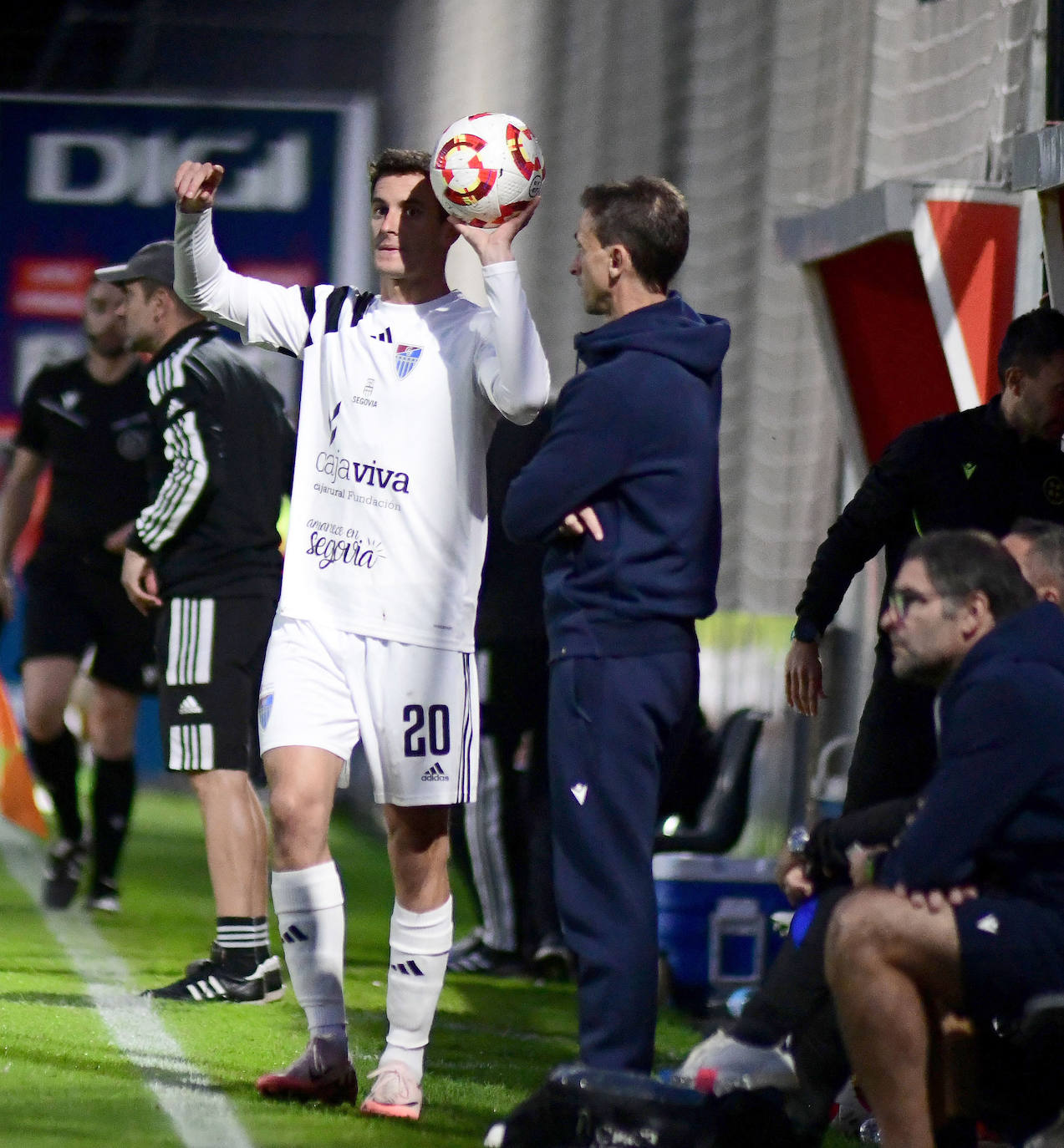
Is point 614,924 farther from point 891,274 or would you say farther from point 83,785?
point 83,785

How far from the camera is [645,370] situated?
4016 mm

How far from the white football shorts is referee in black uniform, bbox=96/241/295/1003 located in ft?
5.43

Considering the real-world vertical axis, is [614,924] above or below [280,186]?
below

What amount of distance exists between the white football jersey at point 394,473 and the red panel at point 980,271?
1.67 metres

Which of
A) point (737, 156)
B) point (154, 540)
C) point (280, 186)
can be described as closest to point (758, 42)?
point (737, 156)

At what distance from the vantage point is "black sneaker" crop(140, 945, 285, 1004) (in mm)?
5684

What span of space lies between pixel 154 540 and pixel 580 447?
2339mm

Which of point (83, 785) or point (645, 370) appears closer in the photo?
point (645, 370)

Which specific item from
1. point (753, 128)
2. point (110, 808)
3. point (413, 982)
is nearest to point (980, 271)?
point (413, 982)

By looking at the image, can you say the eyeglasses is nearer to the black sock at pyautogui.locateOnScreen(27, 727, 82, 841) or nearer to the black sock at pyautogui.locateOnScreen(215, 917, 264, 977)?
the black sock at pyautogui.locateOnScreen(215, 917, 264, 977)

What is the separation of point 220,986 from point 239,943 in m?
0.12

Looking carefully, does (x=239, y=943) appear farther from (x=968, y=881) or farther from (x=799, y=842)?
(x=968, y=881)

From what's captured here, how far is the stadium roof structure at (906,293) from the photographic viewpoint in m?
5.50

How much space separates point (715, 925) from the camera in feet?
20.2
